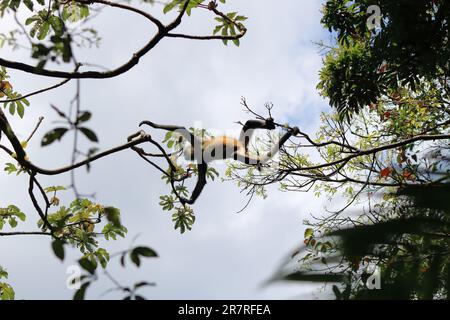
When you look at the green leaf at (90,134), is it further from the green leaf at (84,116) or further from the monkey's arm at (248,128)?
the monkey's arm at (248,128)

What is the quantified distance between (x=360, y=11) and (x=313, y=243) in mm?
5841

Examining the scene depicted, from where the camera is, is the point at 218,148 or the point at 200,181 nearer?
the point at 200,181

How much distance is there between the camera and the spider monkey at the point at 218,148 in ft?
17.2

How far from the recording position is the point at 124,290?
4.35 feet

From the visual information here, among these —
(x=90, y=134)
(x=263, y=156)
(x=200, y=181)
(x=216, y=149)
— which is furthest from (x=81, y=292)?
(x=216, y=149)

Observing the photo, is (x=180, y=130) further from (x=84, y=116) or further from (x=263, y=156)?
(x=84, y=116)

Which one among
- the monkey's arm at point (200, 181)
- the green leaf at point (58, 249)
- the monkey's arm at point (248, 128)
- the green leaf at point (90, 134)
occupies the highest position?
the monkey's arm at point (248, 128)

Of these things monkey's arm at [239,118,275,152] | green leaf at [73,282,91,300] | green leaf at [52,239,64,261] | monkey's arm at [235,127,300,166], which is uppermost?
monkey's arm at [239,118,275,152]

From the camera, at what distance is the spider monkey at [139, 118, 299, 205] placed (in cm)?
525

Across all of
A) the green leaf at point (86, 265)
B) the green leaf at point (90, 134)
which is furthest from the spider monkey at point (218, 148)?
the green leaf at point (86, 265)

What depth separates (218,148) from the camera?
6168 millimetres

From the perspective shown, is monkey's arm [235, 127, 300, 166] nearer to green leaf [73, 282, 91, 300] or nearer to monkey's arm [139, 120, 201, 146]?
monkey's arm [139, 120, 201, 146]

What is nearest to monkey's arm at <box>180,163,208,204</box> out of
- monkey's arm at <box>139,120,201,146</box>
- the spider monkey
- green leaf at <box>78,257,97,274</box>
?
the spider monkey
